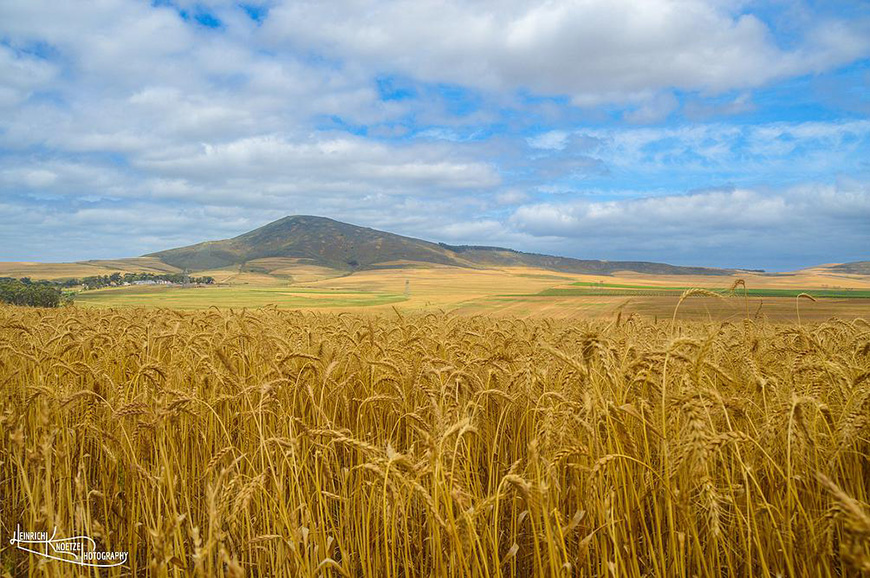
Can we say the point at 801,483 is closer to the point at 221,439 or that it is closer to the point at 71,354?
the point at 221,439

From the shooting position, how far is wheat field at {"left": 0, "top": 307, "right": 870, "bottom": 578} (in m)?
2.19

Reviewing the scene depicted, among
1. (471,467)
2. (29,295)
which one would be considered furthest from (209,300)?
(471,467)

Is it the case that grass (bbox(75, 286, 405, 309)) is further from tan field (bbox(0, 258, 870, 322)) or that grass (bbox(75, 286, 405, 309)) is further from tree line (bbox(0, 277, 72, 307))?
tree line (bbox(0, 277, 72, 307))

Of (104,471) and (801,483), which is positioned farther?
(104,471)

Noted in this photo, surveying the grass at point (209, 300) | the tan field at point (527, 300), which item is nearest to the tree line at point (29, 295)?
the grass at point (209, 300)

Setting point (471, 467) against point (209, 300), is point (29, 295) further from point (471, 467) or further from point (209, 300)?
point (471, 467)

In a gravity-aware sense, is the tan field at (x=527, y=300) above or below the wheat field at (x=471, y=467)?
below

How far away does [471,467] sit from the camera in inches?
138

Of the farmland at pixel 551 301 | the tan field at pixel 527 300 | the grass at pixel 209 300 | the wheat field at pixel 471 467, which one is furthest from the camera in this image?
the grass at pixel 209 300

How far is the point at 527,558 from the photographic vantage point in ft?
10.6

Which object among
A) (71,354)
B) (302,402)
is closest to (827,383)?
(302,402)

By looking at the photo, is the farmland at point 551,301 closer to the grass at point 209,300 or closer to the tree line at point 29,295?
the grass at point 209,300

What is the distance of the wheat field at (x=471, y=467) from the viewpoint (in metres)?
2.19

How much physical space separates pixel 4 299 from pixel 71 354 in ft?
97.9
